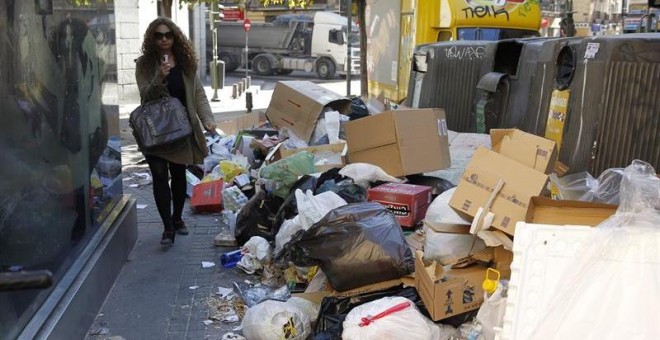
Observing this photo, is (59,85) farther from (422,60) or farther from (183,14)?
(183,14)

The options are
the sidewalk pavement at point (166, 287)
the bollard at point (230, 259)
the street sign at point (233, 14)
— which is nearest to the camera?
the sidewalk pavement at point (166, 287)

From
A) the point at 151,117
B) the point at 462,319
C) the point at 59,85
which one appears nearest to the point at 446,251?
the point at 462,319

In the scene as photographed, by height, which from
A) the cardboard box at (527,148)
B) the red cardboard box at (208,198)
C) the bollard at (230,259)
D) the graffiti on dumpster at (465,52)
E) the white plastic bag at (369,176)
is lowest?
the bollard at (230,259)

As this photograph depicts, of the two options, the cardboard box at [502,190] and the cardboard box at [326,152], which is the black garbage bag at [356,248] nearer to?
the cardboard box at [502,190]

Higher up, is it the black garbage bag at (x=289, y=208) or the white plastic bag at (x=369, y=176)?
the white plastic bag at (x=369, y=176)

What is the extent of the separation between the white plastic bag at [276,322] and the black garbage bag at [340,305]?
9 centimetres

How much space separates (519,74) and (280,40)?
82.5 ft

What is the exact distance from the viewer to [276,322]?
3.48 m

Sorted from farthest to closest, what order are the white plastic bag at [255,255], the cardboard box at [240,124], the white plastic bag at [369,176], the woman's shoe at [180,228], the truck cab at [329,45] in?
the truck cab at [329,45] → the cardboard box at [240,124] → the woman's shoe at [180,228] → the white plastic bag at [369,176] → the white plastic bag at [255,255]

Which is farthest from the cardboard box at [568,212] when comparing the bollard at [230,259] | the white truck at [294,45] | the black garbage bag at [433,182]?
the white truck at [294,45]

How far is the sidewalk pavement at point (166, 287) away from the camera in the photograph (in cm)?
389

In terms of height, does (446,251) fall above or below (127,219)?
above

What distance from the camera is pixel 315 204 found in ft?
13.9

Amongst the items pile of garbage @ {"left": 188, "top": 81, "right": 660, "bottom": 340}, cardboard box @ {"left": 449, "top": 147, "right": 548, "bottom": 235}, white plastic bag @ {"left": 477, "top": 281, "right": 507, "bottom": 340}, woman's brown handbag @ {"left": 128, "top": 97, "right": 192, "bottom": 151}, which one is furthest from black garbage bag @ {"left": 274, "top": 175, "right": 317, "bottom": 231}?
white plastic bag @ {"left": 477, "top": 281, "right": 507, "bottom": 340}
